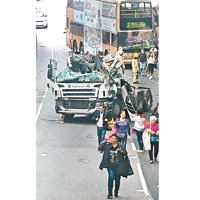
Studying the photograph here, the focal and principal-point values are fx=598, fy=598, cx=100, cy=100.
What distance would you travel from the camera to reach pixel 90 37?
513 cm

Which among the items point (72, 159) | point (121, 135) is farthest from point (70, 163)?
point (121, 135)

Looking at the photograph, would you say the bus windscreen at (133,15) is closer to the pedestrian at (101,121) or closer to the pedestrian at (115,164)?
the pedestrian at (101,121)

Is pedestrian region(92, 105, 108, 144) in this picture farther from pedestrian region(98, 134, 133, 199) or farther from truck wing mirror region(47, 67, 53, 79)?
truck wing mirror region(47, 67, 53, 79)

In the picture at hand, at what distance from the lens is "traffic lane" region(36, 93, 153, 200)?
485cm

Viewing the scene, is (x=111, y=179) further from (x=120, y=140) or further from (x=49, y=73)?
(x=49, y=73)

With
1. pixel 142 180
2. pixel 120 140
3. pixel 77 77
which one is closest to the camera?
pixel 142 180

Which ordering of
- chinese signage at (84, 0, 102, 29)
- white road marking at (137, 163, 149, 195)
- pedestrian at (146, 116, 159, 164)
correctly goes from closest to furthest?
1. white road marking at (137, 163, 149, 195)
2. pedestrian at (146, 116, 159, 164)
3. chinese signage at (84, 0, 102, 29)

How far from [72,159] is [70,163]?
4 centimetres

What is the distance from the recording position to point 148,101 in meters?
5.02

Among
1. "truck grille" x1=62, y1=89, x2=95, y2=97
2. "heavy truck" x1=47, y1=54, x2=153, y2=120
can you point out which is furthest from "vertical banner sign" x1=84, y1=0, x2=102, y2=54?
"truck grille" x1=62, y1=89, x2=95, y2=97

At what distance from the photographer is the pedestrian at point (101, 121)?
4992 millimetres

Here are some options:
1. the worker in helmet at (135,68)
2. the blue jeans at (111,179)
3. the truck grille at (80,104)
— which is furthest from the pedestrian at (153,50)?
the blue jeans at (111,179)
